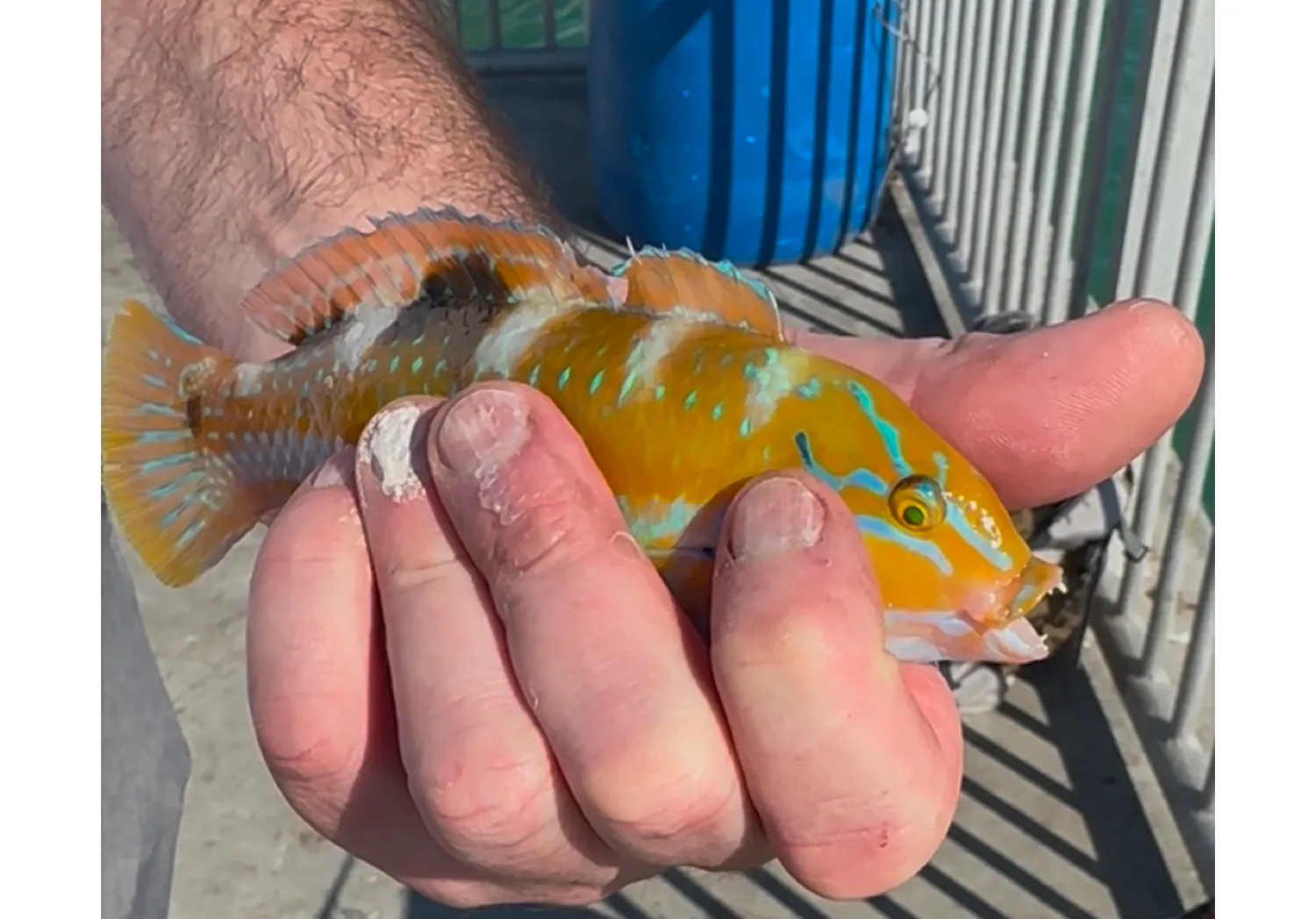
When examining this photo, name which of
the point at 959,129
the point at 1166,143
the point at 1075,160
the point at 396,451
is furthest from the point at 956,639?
the point at 959,129

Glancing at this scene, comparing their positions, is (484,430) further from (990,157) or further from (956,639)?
(990,157)

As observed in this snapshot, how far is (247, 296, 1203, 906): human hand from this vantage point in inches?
31.1

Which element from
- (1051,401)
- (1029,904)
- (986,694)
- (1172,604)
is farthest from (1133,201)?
(1051,401)

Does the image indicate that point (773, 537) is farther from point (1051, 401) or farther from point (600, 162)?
point (600, 162)

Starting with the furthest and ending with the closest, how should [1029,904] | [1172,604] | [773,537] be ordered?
[1172,604], [1029,904], [773,537]

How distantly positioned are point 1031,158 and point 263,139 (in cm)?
174

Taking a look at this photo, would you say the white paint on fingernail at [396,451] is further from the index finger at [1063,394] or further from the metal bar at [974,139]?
the metal bar at [974,139]

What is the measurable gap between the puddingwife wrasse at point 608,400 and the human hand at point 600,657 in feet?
0.12

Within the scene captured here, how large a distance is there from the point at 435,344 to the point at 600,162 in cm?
239

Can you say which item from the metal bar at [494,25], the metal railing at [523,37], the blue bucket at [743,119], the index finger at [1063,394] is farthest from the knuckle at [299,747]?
the metal bar at [494,25]

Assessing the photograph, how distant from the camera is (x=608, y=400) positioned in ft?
2.85

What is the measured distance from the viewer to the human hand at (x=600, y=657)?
0.79 m

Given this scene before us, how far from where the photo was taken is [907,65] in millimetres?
3344

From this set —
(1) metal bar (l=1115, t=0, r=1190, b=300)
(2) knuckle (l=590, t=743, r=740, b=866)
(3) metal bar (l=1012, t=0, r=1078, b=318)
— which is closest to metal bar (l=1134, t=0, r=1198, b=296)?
(1) metal bar (l=1115, t=0, r=1190, b=300)
